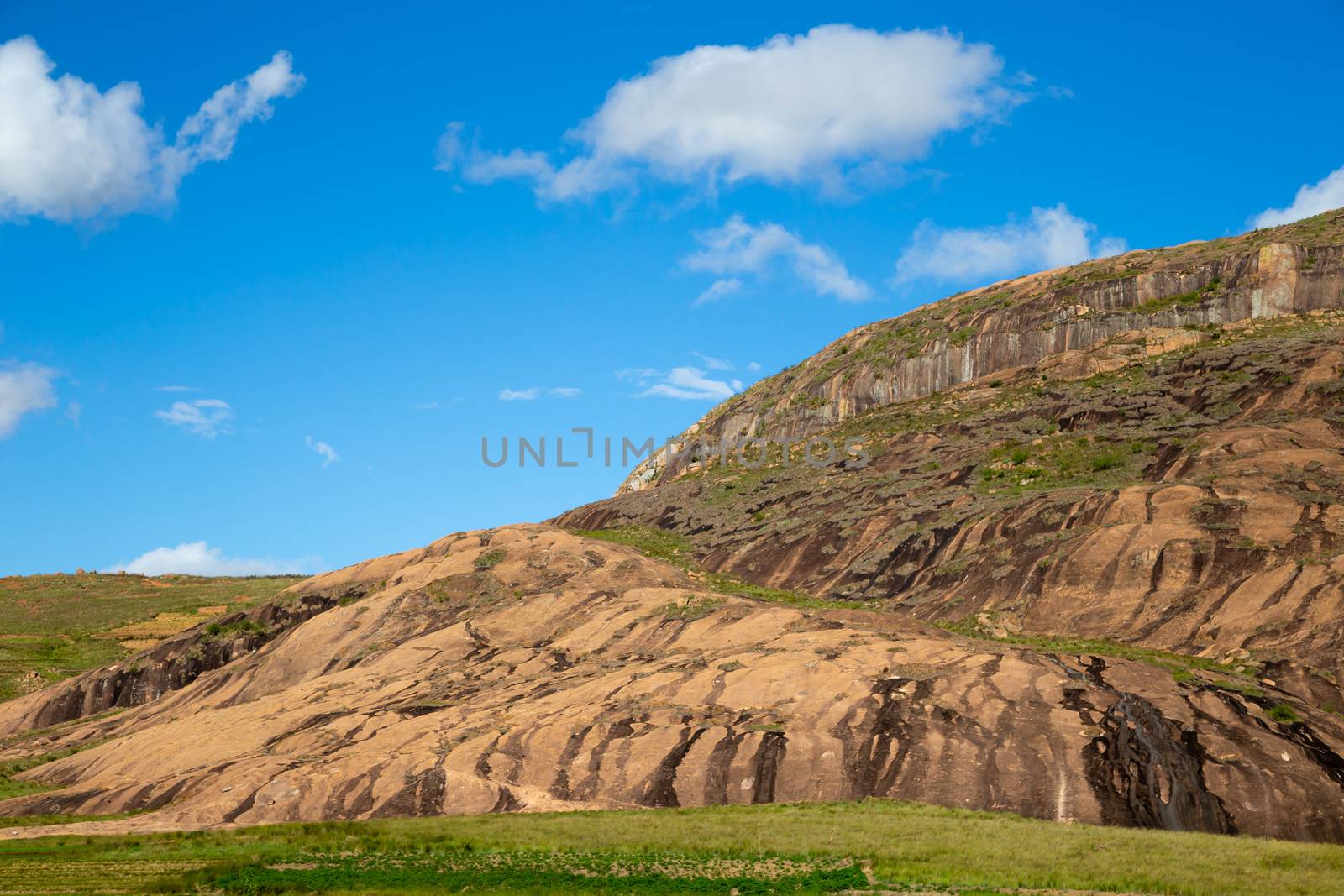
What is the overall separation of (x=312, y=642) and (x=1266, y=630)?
5310 centimetres

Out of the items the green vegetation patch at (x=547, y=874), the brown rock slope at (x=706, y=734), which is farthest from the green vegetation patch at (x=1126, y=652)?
the green vegetation patch at (x=547, y=874)

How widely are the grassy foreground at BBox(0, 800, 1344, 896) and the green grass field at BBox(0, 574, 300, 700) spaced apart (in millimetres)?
46764

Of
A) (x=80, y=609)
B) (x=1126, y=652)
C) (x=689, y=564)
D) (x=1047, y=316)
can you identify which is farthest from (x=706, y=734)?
(x=80, y=609)

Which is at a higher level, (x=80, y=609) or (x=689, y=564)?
(x=689, y=564)

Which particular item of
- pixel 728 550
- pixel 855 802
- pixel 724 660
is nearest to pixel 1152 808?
pixel 855 802

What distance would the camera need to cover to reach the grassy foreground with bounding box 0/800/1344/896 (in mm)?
32562

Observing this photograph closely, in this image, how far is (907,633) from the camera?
189ft

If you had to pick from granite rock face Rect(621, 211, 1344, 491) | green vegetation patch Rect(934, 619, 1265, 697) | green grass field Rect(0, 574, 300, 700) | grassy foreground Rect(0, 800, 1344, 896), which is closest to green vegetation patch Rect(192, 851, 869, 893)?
grassy foreground Rect(0, 800, 1344, 896)

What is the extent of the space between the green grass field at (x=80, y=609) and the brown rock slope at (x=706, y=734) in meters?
27.7

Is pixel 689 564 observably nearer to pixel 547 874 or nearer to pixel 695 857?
pixel 695 857

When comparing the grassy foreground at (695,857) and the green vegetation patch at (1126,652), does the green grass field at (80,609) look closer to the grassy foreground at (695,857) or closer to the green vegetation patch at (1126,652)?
the grassy foreground at (695,857)

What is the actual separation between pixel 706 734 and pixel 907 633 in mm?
15548

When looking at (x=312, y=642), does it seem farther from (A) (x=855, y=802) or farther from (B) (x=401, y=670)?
(A) (x=855, y=802)

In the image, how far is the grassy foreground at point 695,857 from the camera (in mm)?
32562
